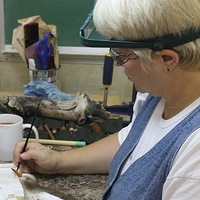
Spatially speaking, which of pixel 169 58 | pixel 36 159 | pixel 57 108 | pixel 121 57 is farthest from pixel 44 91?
pixel 169 58

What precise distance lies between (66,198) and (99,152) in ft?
0.73

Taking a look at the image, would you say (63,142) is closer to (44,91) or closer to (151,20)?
(44,91)

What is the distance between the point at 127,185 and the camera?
0.88m

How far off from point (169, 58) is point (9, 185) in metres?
0.56

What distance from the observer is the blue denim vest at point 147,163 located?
753 millimetres

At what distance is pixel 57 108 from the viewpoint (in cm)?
135

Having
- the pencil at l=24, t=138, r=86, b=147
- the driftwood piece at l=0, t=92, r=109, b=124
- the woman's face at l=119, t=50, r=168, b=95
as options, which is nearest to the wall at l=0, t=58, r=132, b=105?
the driftwood piece at l=0, t=92, r=109, b=124

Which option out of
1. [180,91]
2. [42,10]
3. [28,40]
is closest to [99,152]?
[180,91]

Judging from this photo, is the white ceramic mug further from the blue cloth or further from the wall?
the wall

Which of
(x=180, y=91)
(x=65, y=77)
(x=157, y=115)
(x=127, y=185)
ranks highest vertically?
(x=180, y=91)

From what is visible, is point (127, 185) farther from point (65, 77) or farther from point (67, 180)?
point (65, 77)

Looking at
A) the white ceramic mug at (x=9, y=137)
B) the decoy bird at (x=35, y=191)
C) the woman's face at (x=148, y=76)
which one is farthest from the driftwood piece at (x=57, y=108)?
the woman's face at (x=148, y=76)

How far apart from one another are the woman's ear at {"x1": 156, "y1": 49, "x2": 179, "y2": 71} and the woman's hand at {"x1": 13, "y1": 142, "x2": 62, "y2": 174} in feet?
1.63

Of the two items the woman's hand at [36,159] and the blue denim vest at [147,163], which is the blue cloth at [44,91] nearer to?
the woman's hand at [36,159]
